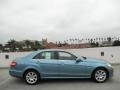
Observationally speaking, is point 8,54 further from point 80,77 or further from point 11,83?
point 80,77

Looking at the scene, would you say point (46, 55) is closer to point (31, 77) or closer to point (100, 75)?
point (31, 77)

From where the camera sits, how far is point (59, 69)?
968cm

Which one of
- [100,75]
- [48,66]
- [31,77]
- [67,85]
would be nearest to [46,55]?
[48,66]

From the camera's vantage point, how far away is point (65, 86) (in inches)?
358

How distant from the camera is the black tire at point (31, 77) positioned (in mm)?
9656

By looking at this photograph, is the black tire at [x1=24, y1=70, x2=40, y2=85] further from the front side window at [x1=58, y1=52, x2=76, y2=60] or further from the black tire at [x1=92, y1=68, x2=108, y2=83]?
the black tire at [x1=92, y1=68, x2=108, y2=83]

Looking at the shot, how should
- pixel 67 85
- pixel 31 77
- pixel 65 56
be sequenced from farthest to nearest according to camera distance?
pixel 65 56
pixel 31 77
pixel 67 85

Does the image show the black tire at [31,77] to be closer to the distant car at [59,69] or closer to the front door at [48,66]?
the distant car at [59,69]

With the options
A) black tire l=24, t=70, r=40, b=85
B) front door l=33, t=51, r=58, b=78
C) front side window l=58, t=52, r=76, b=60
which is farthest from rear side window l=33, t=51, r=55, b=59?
Answer: black tire l=24, t=70, r=40, b=85

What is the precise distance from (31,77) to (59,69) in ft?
3.83

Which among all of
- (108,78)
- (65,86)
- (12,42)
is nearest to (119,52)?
(108,78)

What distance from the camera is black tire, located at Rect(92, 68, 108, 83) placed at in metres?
9.67

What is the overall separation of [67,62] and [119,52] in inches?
321

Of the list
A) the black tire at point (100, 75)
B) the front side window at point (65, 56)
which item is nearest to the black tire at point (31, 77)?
the front side window at point (65, 56)
